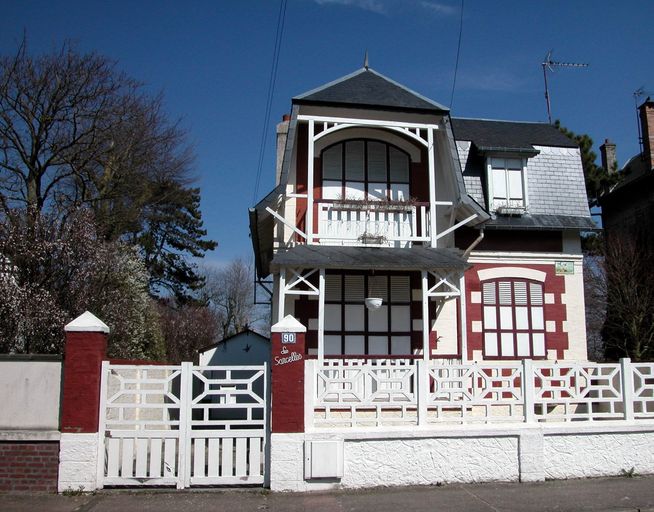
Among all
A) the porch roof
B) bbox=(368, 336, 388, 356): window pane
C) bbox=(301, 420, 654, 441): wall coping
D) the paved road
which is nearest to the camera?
the paved road

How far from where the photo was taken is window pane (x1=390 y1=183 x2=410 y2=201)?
51.2ft

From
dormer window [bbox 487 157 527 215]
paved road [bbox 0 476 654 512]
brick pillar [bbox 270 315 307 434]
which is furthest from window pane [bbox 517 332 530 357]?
brick pillar [bbox 270 315 307 434]

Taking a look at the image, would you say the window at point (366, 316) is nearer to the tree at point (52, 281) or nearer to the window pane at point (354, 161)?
the window pane at point (354, 161)

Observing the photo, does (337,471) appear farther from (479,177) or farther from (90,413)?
(479,177)

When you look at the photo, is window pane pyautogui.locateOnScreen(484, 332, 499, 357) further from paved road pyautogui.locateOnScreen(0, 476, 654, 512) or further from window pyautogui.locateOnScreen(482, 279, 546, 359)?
paved road pyautogui.locateOnScreen(0, 476, 654, 512)

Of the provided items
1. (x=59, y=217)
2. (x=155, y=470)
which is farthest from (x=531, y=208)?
(x=59, y=217)

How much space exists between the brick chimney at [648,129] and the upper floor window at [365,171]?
45.8 feet

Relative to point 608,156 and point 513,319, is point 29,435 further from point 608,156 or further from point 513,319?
point 608,156

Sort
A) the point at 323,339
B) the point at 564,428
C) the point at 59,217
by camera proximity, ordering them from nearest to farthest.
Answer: the point at 564,428
the point at 323,339
the point at 59,217

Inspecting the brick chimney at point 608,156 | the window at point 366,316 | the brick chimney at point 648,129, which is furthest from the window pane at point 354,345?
the brick chimney at point 608,156

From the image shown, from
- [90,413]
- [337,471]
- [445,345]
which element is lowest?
[337,471]

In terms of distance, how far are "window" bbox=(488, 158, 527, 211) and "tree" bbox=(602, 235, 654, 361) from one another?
30.6 ft

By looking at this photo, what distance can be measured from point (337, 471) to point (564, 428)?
11.5ft

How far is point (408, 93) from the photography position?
14945 millimetres
